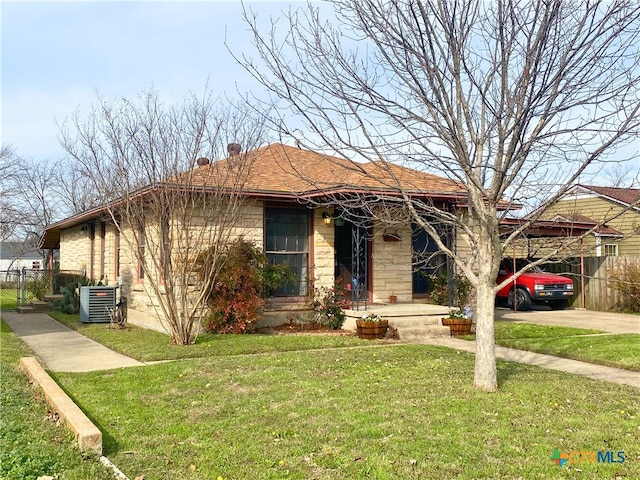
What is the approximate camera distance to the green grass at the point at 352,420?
174 inches

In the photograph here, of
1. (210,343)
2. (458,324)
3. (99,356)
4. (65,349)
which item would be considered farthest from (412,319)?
(65,349)

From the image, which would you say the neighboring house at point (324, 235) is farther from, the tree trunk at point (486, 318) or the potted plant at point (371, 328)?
the tree trunk at point (486, 318)

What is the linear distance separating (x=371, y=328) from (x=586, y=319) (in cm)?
773

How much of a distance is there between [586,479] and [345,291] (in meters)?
9.35

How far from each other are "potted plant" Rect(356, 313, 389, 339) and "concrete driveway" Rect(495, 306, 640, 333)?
5.31 m

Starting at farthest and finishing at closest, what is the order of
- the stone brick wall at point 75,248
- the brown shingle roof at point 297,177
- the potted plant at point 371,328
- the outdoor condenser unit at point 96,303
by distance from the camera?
the stone brick wall at point 75,248 → the outdoor condenser unit at point 96,303 → the potted plant at point 371,328 → the brown shingle roof at point 297,177

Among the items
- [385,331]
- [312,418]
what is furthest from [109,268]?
[312,418]

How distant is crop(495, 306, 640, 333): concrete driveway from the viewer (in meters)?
13.8

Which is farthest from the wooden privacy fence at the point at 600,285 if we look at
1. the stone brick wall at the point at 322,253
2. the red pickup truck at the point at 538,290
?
the stone brick wall at the point at 322,253

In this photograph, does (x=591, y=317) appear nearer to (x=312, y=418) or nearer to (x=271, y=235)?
(x=271, y=235)

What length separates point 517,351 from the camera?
1021 centimetres

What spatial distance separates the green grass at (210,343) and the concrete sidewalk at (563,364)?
1.64 metres

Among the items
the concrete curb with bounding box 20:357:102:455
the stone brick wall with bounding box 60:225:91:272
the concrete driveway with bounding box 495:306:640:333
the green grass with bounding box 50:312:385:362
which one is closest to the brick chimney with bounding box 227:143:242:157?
the green grass with bounding box 50:312:385:362

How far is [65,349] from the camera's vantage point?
10391 mm
